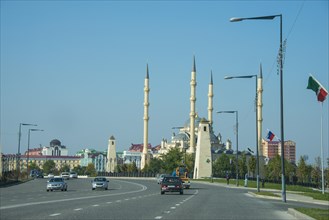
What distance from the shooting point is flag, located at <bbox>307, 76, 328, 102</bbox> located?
35.3 m

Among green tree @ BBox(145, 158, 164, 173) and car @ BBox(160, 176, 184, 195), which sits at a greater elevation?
green tree @ BBox(145, 158, 164, 173)

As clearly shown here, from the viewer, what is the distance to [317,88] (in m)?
35.7

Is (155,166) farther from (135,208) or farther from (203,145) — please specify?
(135,208)

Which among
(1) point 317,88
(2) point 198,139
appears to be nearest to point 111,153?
(2) point 198,139

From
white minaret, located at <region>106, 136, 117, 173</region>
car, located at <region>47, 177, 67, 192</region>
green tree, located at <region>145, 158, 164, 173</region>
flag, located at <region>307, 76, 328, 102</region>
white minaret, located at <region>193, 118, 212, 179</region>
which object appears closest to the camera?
flag, located at <region>307, 76, 328, 102</region>

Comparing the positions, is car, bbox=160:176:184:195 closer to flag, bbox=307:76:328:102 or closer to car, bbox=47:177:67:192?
car, bbox=47:177:67:192

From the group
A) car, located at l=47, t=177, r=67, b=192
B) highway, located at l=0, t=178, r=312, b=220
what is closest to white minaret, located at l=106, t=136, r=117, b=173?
car, located at l=47, t=177, r=67, b=192

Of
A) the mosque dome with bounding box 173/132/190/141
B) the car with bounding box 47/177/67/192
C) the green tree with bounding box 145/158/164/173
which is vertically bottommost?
the car with bounding box 47/177/67/192

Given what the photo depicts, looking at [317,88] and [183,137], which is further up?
[183,137]

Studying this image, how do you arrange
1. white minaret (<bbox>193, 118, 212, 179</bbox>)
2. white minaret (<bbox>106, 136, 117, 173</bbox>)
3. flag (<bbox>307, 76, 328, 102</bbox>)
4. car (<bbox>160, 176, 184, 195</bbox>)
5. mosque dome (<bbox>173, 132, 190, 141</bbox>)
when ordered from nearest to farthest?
flag (<bbox>307, 76, 328, 102</bbox>)
car (<bbox>160, 176, 184, 195</bbox>)
white minaret (<bbox>193, 118, 212, 179</bbox>)
white minaret (<bbox>106, 136, 117, 173</bbox>)
mosque dome (<bbox>173, 132, 190, 141</bbox>)

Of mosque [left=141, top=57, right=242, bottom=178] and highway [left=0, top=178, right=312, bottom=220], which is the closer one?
highway [left=0, top=178, right=312, bottom=220]

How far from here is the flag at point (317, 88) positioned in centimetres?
3528

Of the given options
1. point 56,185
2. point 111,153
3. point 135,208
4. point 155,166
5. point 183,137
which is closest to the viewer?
point 135,208

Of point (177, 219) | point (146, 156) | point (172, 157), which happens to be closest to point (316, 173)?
point (172, 157)
